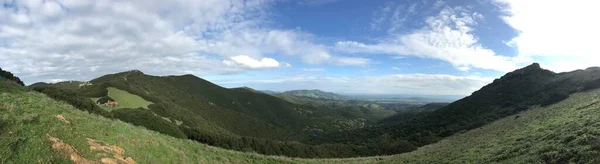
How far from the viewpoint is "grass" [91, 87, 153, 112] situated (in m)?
75.7

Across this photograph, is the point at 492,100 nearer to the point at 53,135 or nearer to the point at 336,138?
the point at 336,138

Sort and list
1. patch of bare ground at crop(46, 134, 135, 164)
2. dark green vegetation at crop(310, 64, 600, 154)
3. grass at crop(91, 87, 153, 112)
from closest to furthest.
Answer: patch of bare ground at crop(46, 134, 135, 164) → grass at crop(91, 87, 153, 112) → dark green vegetation at crop(310, 64, 600, 154)

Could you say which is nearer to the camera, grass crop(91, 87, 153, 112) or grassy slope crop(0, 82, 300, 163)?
grassy slope crop(0, 82, 300, 163)

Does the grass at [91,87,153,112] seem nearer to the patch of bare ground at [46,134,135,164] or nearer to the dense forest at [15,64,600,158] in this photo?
the dense forest at [15,64,600,158]

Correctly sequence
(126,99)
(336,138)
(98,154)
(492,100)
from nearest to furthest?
(98,154) → (126,99) → (492,100) → (336,138)

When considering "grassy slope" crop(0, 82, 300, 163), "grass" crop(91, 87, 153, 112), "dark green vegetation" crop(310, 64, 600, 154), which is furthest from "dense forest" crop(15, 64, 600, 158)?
"grassy slope" crop(0, 82, 300, 163)

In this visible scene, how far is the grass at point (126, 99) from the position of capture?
75.7m

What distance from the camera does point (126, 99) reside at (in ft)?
259

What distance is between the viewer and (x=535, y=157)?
2142 cm

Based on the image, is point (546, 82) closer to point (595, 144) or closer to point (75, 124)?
point (595, 144)

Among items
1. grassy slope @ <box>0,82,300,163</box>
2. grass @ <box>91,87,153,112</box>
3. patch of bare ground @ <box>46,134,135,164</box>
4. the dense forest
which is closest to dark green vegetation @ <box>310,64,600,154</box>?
the dense forest

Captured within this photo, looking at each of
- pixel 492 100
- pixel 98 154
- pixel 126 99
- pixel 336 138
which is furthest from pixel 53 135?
pixel 336 138

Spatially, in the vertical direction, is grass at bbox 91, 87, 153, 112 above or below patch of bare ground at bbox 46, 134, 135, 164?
above

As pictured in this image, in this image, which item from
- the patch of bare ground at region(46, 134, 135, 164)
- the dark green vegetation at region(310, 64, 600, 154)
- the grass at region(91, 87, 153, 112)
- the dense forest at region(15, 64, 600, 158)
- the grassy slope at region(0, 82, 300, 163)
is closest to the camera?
the grassy slope at region(0, 82, 300, 163)
